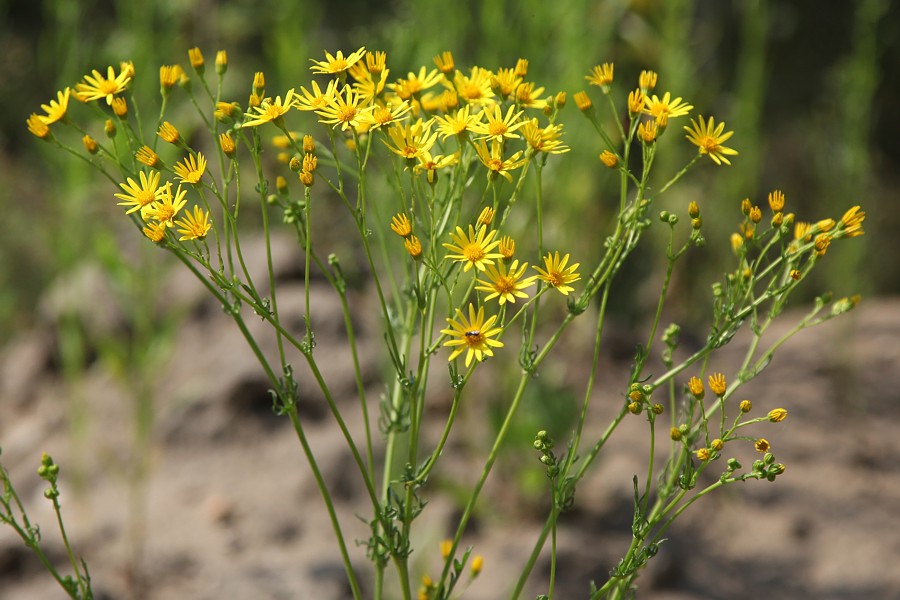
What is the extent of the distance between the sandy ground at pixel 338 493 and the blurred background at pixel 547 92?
117mm

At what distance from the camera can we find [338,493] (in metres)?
2.78

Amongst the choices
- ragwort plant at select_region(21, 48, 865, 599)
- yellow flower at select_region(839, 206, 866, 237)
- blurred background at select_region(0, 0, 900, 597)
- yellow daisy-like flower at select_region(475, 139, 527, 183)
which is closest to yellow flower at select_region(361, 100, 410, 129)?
ragwort plant at select_region(21, 48, 865, 599)

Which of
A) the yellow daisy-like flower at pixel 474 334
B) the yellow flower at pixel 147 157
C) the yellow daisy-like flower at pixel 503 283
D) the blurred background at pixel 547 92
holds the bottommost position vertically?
the yellow daisy-like flower at pixel 474 334

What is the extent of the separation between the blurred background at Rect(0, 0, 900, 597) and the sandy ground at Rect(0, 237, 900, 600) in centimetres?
12

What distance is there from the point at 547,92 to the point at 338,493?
140cm

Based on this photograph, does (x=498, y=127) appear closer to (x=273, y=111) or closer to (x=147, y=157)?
(x=273, y=111)

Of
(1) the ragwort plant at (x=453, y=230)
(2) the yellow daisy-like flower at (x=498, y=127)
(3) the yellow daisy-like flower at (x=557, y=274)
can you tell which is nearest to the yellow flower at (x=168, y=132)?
(1) the ragwort plant at (x=453, y=230)

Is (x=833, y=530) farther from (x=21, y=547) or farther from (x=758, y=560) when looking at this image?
(x=21, y=547)

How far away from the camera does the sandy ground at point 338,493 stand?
2.53 m

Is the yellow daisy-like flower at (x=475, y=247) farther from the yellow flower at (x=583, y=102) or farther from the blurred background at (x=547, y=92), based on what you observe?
the blurred background at (x=547, y=92)

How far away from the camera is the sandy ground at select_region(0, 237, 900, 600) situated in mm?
2531

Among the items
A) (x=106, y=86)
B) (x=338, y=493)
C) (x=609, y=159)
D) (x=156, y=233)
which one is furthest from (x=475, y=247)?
(x=338, y=493)

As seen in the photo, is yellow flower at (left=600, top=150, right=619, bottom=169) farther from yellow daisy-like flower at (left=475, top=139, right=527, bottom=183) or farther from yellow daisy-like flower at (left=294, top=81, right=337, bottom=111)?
yellow daisy-like flower at (left=294, top=81, right=337, bottom=111)

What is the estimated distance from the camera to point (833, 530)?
278 centimetres
